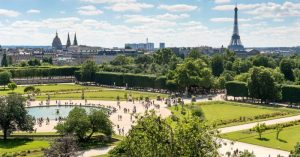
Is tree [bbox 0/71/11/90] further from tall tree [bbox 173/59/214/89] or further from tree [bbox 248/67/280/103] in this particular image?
tree [bbox 248/67/280/103]

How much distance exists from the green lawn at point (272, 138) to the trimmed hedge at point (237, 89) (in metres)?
32.4

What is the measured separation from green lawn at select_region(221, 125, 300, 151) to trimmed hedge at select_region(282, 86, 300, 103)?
25236 mm

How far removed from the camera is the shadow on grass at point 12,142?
154 ft

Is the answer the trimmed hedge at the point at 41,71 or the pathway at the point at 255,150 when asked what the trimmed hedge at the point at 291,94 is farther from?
the trimmed hedge at the point at 41,71

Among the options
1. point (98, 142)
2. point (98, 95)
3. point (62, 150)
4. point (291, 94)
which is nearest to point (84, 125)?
point (98, 142)

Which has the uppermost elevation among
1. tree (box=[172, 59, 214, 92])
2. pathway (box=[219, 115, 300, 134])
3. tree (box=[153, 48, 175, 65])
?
tree (box=[153, 48, 175, 65])

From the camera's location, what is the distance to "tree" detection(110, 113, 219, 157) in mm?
22578

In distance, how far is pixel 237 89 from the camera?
88.7 m

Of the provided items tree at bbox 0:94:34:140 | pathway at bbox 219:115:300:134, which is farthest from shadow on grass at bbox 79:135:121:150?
pathway at bbox 219:115:300:134

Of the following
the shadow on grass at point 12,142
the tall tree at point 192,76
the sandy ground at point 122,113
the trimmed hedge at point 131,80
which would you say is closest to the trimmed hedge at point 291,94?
the tall tree at point 192,76

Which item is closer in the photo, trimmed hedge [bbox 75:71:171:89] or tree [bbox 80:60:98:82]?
trimmed hedge [bbox 75:71:171:89]

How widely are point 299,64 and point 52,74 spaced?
68.2 meters

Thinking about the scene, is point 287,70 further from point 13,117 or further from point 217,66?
point 13,117

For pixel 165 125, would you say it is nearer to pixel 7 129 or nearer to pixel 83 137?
pixel 83 137
